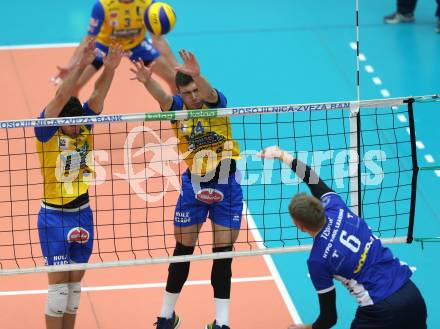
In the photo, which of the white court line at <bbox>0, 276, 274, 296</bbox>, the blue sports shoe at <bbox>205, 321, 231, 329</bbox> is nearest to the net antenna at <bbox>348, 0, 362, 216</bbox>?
the blue sports shoe at <bbox>205, 321, 231, 329</bbox>

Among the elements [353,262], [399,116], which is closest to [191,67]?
[353,262]

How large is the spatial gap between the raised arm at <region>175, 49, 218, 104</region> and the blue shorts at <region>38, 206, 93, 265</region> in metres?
1.44

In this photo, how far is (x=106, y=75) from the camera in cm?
784

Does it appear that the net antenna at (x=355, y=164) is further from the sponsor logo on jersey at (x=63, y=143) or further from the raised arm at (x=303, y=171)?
the sponsor logo on jersey at (x=63, y=143)

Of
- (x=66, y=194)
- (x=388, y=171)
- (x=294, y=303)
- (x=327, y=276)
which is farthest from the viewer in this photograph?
(x=388, y=171)

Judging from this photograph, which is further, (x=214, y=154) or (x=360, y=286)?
(x=214, y=154)

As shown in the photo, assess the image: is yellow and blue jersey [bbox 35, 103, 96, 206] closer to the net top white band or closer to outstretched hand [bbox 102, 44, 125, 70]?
the net top white band

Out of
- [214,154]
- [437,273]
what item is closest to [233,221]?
[214,154]

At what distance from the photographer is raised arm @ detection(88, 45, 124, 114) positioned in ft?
25.3

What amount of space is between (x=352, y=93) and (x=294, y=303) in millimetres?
4912

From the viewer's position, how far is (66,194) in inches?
303

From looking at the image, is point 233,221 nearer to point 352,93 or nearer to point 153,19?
point 153,19

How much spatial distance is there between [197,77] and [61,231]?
1734 mm

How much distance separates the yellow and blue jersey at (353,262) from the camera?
6.63m
